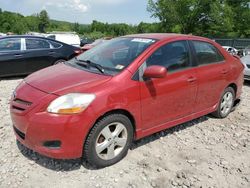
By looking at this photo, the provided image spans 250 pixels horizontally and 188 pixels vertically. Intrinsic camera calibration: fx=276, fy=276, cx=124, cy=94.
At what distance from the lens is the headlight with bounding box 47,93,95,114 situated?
10.1 ft

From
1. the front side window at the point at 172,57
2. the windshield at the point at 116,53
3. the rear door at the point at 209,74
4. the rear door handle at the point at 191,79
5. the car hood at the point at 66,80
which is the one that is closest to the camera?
the car hood at the point at 66,80

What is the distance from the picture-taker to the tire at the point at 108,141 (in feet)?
10.7

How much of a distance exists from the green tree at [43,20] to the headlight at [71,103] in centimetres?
8823

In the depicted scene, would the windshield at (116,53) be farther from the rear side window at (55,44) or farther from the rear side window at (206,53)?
the rear side window at (55,44)

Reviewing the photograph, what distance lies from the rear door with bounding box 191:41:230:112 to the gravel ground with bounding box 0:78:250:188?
0.57 m

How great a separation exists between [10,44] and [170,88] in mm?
6120

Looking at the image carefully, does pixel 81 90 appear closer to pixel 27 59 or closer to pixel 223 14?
pixel 27 59

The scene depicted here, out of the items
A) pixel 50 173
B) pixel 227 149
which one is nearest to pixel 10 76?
pixel 50 173

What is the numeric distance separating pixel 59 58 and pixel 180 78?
5.85 meters

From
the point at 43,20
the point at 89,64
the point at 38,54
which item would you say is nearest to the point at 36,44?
the point at 38,54

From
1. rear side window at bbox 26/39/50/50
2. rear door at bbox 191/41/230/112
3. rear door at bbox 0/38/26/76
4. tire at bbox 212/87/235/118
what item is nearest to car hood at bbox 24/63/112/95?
rear door at bbox 191/41/230/112

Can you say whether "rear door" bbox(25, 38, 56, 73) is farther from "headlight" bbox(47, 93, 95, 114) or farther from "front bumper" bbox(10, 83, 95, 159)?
"headlight" bbox(47, 93, 95, 114)

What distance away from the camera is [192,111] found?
4.51 meters

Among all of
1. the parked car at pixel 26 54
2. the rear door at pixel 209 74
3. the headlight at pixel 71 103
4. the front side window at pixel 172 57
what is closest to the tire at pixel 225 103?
the rear door at pixel 209 74
